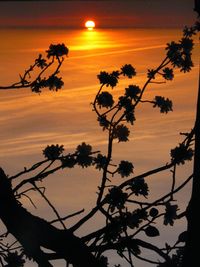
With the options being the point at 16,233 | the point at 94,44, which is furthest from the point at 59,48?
the point at 94,44

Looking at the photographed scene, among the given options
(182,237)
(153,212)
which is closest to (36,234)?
(153,212)

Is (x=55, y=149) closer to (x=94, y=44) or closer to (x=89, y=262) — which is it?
(x=89, y=262)

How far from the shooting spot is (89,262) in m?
9.29

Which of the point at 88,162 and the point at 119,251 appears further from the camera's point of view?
the point at 88,162

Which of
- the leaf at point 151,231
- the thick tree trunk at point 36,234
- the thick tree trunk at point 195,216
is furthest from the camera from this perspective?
the leaf at point 151,231

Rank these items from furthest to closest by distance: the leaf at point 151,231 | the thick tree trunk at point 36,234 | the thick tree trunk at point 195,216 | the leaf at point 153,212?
the leaf at point 153,212 → the leaf at point 151,231 → the thick tree trunk at point 36,234 → the thick tree trunk at point 195,216

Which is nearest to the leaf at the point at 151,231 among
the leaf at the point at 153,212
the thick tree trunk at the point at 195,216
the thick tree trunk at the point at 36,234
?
the leaf at the point at 153,212

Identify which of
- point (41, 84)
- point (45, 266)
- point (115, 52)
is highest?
point (115, 52)

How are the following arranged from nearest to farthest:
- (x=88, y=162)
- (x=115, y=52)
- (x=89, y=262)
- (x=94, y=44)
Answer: (x=89, y=262) → (x=88, y=162) → (x=115, y=52) → (x=94, y=44)

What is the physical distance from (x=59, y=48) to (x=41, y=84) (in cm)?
55

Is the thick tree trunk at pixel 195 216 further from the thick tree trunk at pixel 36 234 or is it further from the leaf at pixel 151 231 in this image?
the thick tree trunk at pixel 36 234

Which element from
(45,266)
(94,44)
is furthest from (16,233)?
(94,44)

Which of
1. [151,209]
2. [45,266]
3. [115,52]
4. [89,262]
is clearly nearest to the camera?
[45,266]

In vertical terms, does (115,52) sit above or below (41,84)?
above
